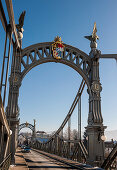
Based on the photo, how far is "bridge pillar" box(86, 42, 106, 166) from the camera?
17734 mm

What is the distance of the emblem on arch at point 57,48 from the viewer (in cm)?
2006

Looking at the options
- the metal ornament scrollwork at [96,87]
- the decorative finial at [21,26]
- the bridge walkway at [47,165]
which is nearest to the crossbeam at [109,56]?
the metal ornament scrollwork at [96,87]

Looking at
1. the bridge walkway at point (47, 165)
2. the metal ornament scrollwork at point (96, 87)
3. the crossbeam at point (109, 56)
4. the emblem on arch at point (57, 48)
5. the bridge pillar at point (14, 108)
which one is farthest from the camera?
the emblem on arch at point (57, 48)

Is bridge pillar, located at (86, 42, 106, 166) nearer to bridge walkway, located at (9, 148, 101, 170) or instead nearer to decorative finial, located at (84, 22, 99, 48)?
decorative finial, located at (84, 22, 99, 48)

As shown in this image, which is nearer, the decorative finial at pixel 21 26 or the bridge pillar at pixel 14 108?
the bridge pillar at pixel 14 108

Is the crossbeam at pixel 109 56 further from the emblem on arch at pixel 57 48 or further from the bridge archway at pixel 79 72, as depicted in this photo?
the emblem on arch at pixel 57 48

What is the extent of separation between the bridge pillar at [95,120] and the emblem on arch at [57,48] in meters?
3.11

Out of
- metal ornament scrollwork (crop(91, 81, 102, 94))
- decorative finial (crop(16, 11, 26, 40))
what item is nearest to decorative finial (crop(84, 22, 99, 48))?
metal ornament scrollwork (crop(91, 81, 102, 94))

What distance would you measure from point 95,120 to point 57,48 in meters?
7.92

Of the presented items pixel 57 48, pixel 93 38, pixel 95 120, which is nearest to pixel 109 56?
pixel 93 38

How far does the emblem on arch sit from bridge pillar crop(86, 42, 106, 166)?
10.2ft

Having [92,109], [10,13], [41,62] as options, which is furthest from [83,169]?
[10,13]

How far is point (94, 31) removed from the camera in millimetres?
20812

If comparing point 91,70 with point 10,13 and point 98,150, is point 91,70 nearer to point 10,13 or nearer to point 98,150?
point 98,150
